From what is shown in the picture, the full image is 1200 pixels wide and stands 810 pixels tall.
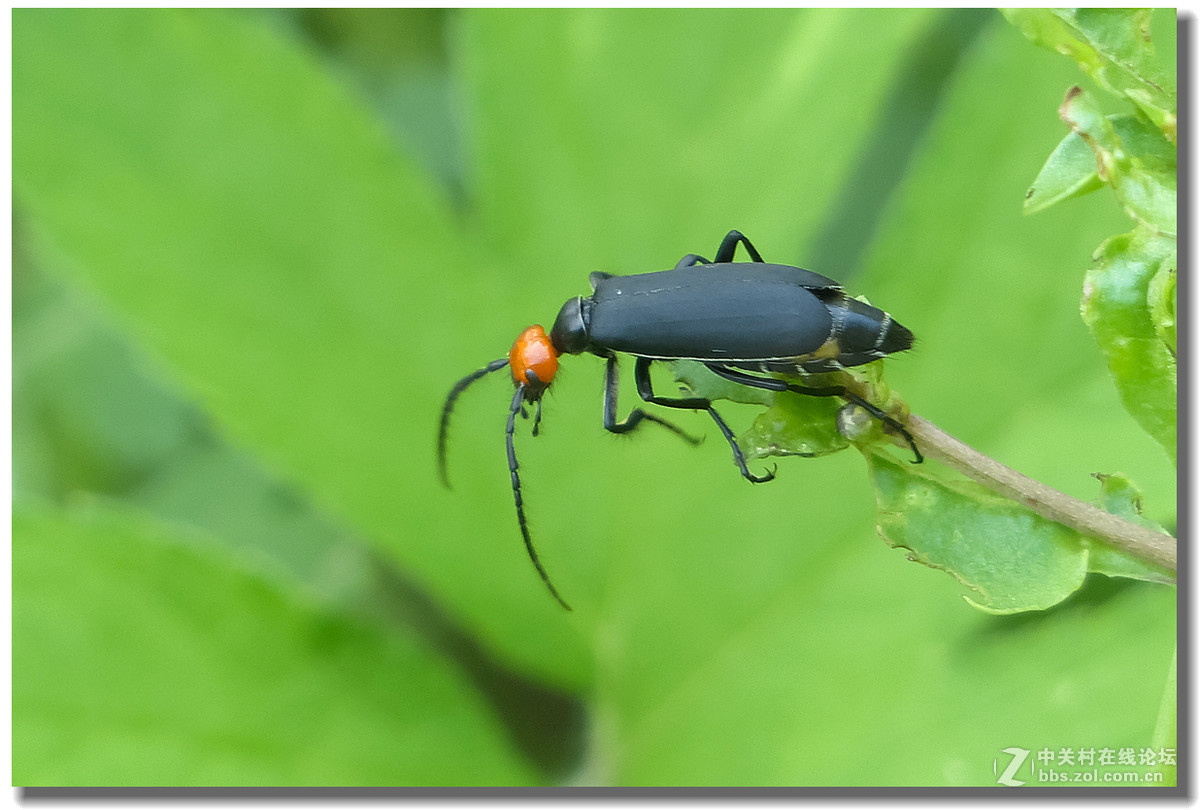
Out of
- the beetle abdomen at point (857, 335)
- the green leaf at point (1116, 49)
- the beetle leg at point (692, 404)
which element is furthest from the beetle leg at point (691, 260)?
the green leaf at point (1116, 49)

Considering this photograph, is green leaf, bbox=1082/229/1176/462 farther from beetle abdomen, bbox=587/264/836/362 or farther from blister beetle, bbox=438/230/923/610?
beetle abdomen, bbox=587/264/836/362

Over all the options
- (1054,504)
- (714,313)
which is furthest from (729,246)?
(1054,504)

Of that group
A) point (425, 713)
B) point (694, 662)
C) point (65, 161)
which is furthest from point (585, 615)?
point (65, 161)

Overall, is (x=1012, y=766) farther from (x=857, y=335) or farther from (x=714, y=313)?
(x=714, y=313)

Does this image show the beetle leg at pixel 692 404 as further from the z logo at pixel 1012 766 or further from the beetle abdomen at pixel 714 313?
the z logo at pixel 1012 766

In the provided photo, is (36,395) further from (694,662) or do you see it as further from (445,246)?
(694,662)

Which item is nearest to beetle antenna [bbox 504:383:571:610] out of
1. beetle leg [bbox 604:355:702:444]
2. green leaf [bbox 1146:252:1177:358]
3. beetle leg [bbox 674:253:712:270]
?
beetle leg [bbox 604:355:702:444]
